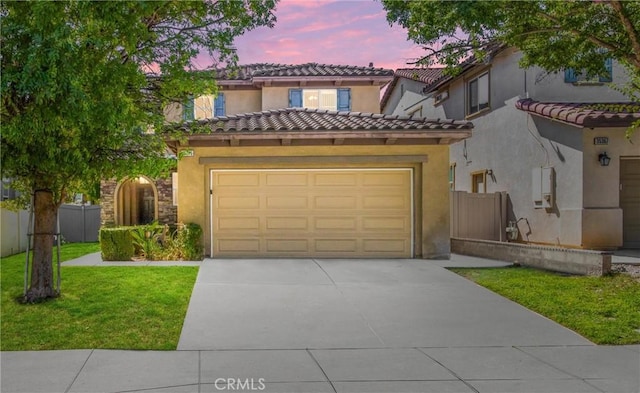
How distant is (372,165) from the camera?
1260 centimetres

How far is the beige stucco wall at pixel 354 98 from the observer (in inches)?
753

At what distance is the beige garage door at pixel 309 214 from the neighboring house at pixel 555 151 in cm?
407

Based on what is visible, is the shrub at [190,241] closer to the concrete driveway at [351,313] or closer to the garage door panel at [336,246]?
the concrete driveway at [351,313]

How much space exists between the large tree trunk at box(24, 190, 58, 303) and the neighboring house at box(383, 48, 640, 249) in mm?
9693

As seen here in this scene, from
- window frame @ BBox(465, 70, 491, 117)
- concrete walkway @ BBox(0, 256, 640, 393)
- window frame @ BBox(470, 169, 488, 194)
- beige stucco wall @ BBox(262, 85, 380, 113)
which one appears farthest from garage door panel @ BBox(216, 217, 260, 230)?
window frame @ BBox(465, 70, 491, 117)

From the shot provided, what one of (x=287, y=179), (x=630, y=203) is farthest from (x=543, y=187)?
(x=287, y=179)

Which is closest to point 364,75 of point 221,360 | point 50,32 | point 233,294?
point 233,294

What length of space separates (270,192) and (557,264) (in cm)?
714

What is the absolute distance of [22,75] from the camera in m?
5.55

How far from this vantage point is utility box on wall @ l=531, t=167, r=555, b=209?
1399 cm

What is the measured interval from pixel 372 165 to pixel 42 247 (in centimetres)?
784

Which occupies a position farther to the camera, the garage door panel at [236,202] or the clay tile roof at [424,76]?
the clay tile roof at [424,76]

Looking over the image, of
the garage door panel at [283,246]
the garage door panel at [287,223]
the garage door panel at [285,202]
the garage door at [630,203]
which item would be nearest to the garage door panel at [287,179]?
the garage door panel at [285,202]

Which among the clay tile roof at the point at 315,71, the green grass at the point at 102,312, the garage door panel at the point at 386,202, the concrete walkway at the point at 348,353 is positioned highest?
the clay tile roof at the point at 315,71
